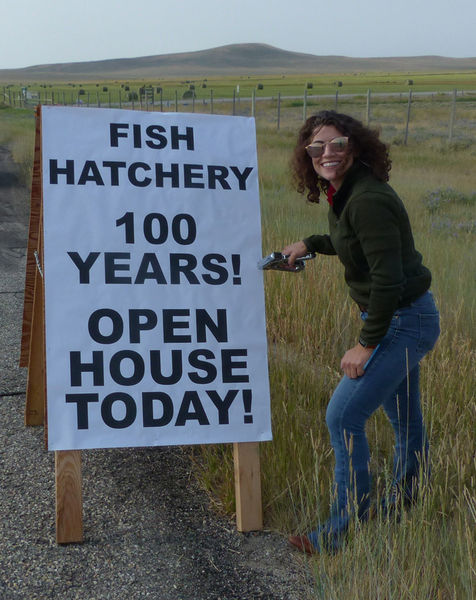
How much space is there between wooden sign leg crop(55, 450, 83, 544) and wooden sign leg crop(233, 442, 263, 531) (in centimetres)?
65

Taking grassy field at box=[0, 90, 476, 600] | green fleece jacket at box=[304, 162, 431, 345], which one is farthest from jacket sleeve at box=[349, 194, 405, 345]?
grassy field at box=[0, 90, 476, 600]

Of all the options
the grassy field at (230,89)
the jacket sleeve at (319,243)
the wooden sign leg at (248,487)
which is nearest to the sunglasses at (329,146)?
the jacket sleeve at (319,243)

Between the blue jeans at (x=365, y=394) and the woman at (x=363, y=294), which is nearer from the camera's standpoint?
the woman at (x=363, y=294)

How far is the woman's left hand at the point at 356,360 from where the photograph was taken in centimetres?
269

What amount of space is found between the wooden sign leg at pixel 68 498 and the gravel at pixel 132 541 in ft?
0.18

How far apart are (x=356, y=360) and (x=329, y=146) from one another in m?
0.77

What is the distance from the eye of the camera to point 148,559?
9.61ft

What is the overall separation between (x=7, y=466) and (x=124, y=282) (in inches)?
48.4

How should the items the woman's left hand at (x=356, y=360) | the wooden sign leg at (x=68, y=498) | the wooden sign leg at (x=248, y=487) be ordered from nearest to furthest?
the woman's left hand at (x=356, y=360) < the wooden sign leg at (x=68, y=498) < the wooden sign leg at (x=248, y=487)

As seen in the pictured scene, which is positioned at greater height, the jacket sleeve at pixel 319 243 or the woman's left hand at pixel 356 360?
the jacket sleeve at pixel 319 243

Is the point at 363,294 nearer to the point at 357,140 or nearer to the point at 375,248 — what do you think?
the point at 375,248

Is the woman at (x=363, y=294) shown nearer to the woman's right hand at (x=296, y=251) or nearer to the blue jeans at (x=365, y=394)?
the blue jeans at (x=365, y=394)

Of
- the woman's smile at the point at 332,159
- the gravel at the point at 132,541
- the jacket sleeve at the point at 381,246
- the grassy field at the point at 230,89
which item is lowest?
the grassy field at the point at 230,89

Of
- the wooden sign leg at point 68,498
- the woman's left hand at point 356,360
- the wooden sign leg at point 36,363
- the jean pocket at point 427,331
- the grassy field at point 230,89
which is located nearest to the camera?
the woman's left hand at point 356,360
